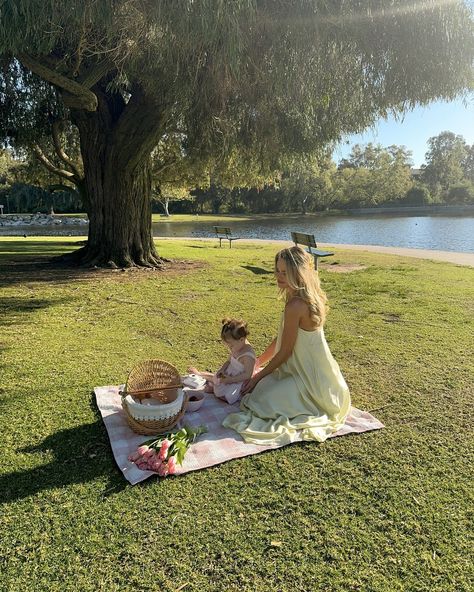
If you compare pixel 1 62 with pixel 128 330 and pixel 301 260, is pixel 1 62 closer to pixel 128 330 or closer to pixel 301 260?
pixel 128 330

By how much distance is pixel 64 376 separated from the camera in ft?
13.4

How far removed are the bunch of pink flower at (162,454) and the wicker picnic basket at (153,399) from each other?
0.18m

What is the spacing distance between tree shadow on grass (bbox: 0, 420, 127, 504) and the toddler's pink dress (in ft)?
3.08

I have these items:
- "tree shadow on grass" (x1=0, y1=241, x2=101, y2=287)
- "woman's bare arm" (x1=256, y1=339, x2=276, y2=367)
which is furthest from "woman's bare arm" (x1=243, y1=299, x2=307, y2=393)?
"tree shadow on grass" (x1=0, y1=241, x2=101, y2=287)

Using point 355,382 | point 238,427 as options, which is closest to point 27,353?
point 238,427

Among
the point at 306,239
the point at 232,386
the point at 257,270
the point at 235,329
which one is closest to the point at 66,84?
the point at 235,329

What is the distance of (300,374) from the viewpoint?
3273 millimetres

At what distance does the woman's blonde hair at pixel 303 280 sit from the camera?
10.4ft

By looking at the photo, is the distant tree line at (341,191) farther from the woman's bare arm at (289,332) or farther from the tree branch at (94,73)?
the woman's bare arm at (289,332)

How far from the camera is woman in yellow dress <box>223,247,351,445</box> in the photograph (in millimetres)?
3170

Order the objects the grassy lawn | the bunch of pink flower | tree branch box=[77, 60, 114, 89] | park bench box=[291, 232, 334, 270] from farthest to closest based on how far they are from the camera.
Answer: park bench box=[291, 232, 334, 270] → tree branch box=[77, 60, 114, 89] → the bunch of pink flower → the grassy lawn

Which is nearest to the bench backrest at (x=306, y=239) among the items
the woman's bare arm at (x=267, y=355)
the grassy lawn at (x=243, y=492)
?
the grassy lawn at (x=243, y=492)

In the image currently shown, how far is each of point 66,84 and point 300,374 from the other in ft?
17.4

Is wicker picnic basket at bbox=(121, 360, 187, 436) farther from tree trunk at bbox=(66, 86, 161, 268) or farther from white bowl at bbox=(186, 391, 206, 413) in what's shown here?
tree trunk at bbox=(66, 86, 161, 268)
